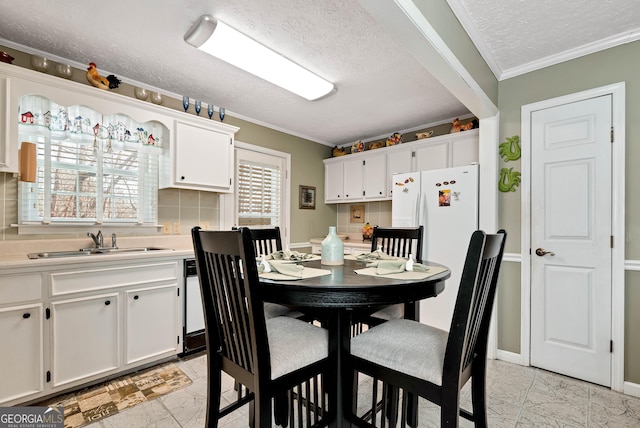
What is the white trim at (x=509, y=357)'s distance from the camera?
2.47 meters

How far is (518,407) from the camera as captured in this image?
1.89 m

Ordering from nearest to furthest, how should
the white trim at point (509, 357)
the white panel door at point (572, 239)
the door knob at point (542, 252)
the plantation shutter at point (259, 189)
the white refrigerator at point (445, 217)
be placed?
the white panel door at point (572, 239) → the door knob at point (542, 252) → the white trim at point (509, 357) → the white refrigerator at point (445, 217) → the plantation shutter at point (259, 189)

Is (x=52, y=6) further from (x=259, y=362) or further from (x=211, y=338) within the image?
(x=259, y=362)

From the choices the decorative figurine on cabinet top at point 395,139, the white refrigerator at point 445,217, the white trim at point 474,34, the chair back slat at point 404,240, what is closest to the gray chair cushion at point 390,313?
the chair back slat at point 404,240

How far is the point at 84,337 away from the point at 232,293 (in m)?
1.59

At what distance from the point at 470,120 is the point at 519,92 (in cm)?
96

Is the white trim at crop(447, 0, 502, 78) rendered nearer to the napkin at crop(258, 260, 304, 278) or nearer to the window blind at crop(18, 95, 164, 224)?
the napkin at crop(258, 260, 304, 278)

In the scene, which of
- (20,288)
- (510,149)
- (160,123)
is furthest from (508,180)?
(20,288)

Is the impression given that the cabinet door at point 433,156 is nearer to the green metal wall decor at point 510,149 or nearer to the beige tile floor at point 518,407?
the green metal wall decor at point 510,149

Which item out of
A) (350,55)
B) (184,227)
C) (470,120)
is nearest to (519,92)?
(470,120)

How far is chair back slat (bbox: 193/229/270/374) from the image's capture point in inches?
42.9

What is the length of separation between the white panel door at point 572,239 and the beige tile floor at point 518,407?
22 cm

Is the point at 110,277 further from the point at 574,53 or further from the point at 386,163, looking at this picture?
the point at 574,53

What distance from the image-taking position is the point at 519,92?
2.52 metres
